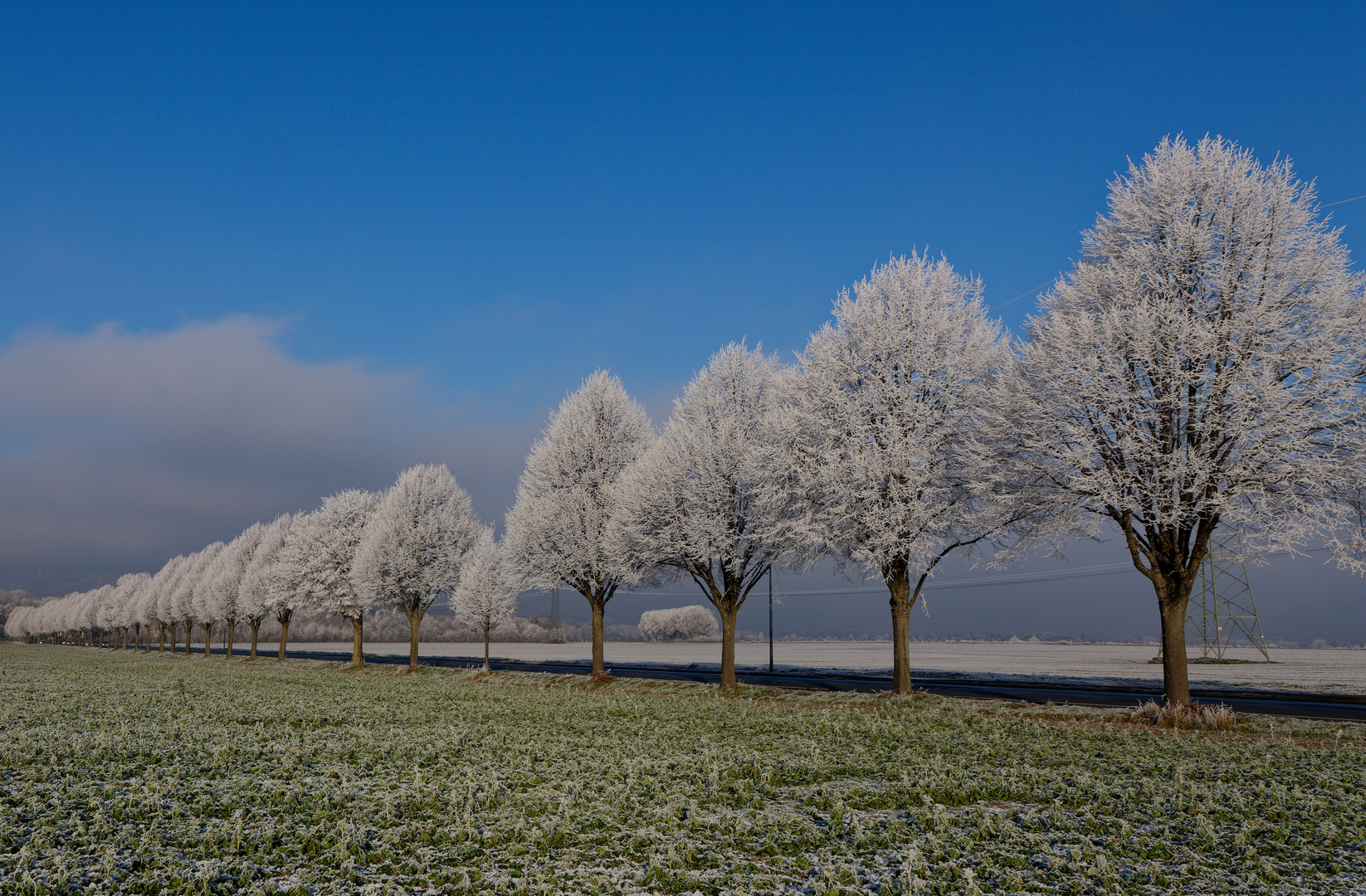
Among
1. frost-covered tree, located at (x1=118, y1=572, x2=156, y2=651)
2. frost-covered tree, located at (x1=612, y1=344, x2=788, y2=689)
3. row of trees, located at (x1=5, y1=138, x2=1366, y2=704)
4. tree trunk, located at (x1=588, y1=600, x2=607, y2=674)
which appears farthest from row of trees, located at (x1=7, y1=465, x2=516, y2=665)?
frost-covered tree, located at (x1=118, y1=572, x2=156, y2=651)

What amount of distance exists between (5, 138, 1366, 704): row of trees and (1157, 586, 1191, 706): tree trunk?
7 centimetres

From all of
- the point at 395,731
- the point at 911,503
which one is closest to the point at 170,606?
the point at 395,731

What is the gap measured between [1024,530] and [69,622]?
185018mm

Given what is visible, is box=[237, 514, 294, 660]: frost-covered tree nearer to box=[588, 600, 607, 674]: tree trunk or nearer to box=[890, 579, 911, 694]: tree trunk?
box=[588, 600, 607, 674]: tree trunk

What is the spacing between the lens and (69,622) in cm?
14662

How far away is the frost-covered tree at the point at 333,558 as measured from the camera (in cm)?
5153

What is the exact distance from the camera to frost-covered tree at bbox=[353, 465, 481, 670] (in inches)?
1820

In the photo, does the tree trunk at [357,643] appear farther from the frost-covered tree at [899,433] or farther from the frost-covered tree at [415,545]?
the frost-covered tree at [899,433]

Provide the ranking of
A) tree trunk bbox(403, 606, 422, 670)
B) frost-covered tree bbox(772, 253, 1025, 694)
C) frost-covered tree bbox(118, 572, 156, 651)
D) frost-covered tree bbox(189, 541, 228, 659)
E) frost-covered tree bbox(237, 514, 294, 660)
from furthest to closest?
frost-covered tree bbox(118, 572, 156, 651), frost-covered tree bbox(189, 541, 228, 659), frost-covered tree bbox(237, 514, 294, 660), tree trunk bbox(403, 606, 422, 670), frost-covered tree bbox(772, 253, 1025, 694)

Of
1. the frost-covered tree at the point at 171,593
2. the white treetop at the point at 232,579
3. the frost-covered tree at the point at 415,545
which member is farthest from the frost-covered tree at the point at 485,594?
the frost-covered tree at the point at 171,593

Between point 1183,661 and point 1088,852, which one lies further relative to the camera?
point 1183,661

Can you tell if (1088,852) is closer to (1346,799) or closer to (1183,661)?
(1346,799)

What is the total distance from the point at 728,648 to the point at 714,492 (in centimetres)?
615

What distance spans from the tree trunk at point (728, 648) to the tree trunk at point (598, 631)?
841 centimetres
